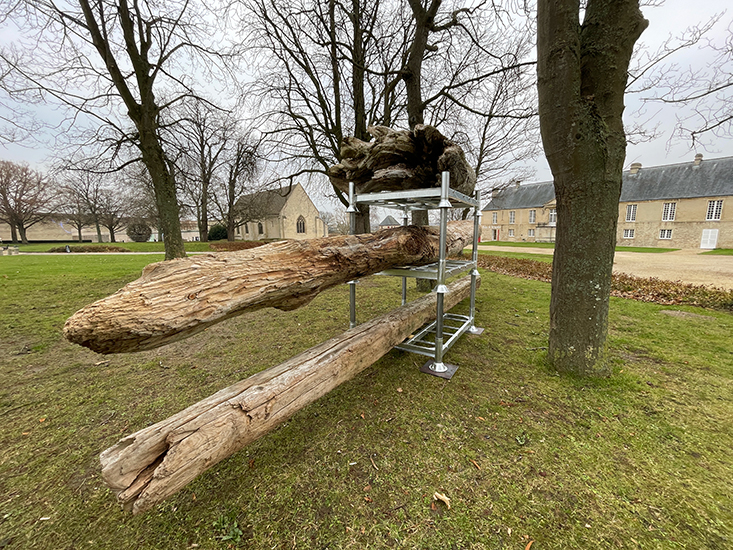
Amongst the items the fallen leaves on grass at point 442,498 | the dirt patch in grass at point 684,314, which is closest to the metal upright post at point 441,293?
the fallen leaves on grass at point 442,498

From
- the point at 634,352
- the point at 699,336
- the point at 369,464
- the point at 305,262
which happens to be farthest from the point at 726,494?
the point at 699,336

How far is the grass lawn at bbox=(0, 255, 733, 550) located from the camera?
Answer: 141 cm

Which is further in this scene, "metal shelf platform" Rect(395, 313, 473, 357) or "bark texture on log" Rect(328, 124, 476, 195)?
"metal shelf platform" Rect(395, 313, 473, 357)

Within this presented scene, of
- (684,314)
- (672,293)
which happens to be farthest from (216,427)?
(672,293)

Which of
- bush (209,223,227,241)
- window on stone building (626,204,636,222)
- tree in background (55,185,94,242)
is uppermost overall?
tree in background (55,185,94,242)

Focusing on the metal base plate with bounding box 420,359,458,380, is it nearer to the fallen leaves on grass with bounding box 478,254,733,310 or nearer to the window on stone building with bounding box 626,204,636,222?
the fallen leaves on grass with bounding box 478,254,733,310

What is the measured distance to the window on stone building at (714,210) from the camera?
2758 centimetres

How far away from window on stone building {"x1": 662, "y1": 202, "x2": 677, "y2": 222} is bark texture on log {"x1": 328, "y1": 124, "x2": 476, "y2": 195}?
4226 cm

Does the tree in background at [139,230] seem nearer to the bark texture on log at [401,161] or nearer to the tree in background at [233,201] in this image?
the tree in background at [233,201]

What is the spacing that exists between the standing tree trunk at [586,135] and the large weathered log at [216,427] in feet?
7.26

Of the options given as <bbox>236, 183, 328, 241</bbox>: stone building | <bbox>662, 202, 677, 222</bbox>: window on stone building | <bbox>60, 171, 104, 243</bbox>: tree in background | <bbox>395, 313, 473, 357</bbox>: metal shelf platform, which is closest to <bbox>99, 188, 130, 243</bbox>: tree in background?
<bbox>60, 171, 104, 243</bbox>: tree in background

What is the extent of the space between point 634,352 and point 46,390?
6.62 meters

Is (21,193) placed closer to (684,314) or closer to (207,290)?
(207,290)

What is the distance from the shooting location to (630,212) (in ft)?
107
